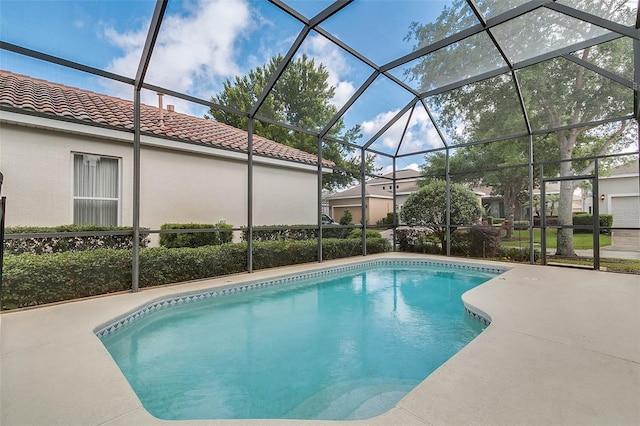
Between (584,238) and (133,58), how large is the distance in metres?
10.9

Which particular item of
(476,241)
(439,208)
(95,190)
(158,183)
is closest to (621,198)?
(476,241)

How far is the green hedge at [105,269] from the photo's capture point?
4112 millimetres

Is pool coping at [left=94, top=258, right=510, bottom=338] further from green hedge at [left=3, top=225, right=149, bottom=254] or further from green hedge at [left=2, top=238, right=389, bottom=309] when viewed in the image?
green hedge at [left=3, top=225, right=149, bottom=254]

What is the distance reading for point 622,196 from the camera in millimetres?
7352

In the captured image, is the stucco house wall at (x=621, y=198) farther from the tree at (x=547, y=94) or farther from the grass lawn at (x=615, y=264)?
the grass lawn at (x=615, y=264)

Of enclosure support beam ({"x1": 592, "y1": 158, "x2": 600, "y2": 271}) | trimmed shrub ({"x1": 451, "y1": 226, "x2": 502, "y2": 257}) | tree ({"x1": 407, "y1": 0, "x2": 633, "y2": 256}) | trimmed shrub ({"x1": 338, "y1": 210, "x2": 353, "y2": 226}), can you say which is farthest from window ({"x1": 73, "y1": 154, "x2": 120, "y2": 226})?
trimmed shrub ({"x1": 338, "y1": 210, "x2": 353, "y2": 226})

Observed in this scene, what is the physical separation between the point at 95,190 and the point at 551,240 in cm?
1109

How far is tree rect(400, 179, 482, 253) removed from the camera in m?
9.94

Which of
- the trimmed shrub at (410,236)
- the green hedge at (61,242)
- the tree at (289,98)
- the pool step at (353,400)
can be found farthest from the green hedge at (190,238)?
the trimmed shrub at (410,236)

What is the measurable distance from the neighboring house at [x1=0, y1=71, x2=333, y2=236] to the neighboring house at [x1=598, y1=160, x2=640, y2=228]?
813 centimetres

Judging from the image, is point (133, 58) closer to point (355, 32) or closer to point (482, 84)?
Result: point (355, 32)

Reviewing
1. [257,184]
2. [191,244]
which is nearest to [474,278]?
[257,184]

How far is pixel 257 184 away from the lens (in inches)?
337

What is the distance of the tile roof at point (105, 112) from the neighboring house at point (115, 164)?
2 cm
